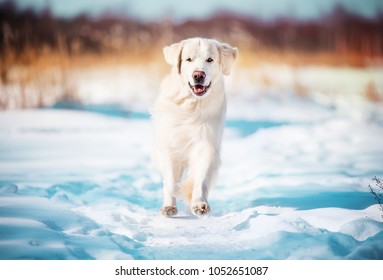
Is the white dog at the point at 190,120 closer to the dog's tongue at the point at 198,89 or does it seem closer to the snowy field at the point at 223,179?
the dog's tongue at the point at 198,89

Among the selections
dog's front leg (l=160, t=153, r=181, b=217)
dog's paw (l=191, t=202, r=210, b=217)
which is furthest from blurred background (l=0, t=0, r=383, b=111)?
dog's paw (l=191, t=202, r=210, b=217)

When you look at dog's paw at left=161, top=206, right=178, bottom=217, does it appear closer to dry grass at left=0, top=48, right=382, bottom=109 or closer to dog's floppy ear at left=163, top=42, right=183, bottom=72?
dog's floppy ear at left=163, top=42, right=183, bottom=72

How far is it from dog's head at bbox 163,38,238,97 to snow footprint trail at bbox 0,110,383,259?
863 mm

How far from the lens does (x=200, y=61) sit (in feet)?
11.7

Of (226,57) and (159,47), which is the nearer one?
(226,57)

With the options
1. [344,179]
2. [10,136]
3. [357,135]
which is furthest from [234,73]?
[10,136]

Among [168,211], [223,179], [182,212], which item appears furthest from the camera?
[223,179]

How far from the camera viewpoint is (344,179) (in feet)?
14.1

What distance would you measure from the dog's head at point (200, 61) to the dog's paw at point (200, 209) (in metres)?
0.68

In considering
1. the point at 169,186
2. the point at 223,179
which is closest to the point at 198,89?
the point at 169,186

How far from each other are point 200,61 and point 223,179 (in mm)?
1235

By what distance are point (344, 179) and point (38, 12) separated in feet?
9.41

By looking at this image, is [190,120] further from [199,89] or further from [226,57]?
[226,57]
